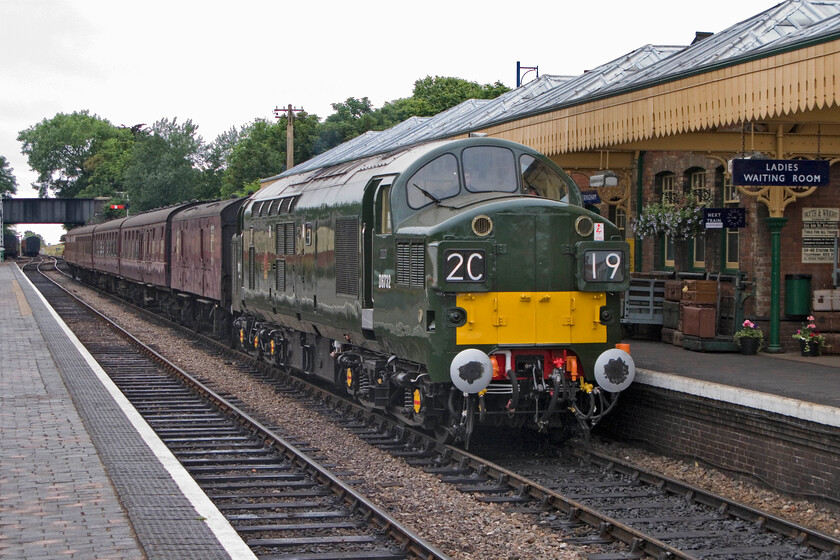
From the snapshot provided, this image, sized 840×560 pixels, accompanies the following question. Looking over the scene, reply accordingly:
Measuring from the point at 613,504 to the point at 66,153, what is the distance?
447 feet

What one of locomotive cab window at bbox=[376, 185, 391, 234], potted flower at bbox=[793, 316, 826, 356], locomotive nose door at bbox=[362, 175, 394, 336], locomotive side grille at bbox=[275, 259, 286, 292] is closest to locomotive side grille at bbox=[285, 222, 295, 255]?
locomotive side grille at bbox=[275, 259, 286, 292]

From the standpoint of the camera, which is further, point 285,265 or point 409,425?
point 285,265

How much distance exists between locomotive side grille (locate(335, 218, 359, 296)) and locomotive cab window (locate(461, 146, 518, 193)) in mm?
1474

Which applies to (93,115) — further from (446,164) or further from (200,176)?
(446,164)

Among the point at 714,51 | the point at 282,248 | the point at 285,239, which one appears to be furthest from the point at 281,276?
the point at 714,51

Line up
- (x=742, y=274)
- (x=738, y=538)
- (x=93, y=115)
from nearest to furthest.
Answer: (x=738, y=538)
(x=742, y=274)
(x=93, y=115)

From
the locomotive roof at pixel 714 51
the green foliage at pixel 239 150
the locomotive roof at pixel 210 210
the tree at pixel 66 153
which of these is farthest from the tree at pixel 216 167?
the locomotive roof at pixel 714 51

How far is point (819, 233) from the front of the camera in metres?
15.1

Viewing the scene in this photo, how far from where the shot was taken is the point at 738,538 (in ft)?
26.3

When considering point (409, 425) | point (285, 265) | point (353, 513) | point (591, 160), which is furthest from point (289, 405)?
point (591, 160)

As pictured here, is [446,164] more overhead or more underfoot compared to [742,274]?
more overhead

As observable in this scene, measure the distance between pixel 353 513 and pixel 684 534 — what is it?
2.70 metres

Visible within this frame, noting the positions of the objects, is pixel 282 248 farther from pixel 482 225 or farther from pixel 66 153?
pixel 66 153

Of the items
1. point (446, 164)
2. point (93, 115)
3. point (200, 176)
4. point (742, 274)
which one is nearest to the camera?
point (446, 164)
